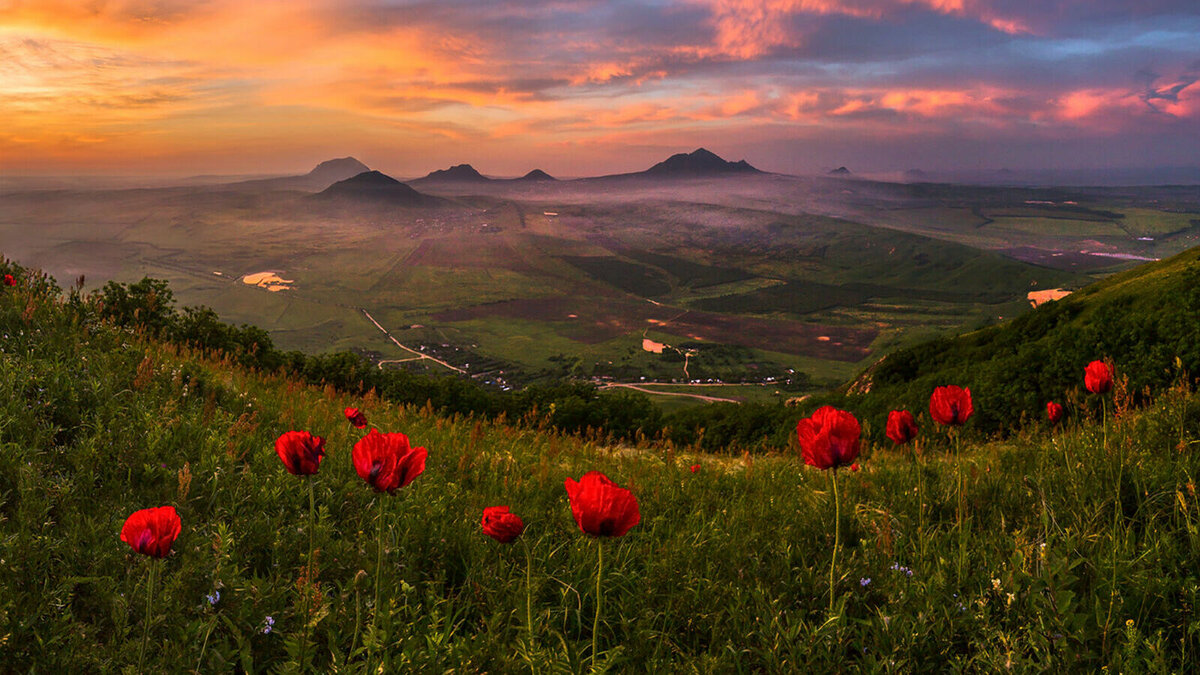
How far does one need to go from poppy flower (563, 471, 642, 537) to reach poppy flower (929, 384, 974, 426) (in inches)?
92.0

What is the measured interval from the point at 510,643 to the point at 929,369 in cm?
3092

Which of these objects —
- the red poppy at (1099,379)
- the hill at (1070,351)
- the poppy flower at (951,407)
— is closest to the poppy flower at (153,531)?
the poppy flower at (951,407)

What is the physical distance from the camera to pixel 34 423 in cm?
460

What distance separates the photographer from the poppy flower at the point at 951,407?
11.7 ft

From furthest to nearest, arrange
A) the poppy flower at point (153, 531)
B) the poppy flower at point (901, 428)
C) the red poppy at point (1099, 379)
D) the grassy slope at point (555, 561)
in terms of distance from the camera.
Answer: the red poppy at point (1099, 379) < the poppy flower at point (901, 428) < the grassy slope at point (555, 561) < the poppy flower at point (153, 531)

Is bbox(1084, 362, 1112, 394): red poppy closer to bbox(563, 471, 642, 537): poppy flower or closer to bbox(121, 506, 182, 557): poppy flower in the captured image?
bbox(563, 471, 642, 537): poppy flower

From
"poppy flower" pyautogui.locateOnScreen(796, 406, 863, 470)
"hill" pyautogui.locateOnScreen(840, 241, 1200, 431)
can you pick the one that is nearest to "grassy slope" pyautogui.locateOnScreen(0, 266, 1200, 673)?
"poppy flower" pyautogui.locateOnScreen(796, 406, 863, 470)

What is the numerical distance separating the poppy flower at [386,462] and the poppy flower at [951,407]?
291 centimetres

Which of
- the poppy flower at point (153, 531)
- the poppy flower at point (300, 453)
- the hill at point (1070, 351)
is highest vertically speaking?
the poppy flower at point (300, 453)

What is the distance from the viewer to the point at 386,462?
230 cm

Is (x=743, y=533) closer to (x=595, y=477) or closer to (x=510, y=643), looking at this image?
(x=510, y=643)

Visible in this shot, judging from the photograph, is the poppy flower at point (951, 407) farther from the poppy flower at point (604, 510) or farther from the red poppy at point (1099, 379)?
the poppy flower at point (604, 510)

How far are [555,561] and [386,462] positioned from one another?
6.13 feet

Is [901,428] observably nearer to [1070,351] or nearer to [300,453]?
[300,453]
